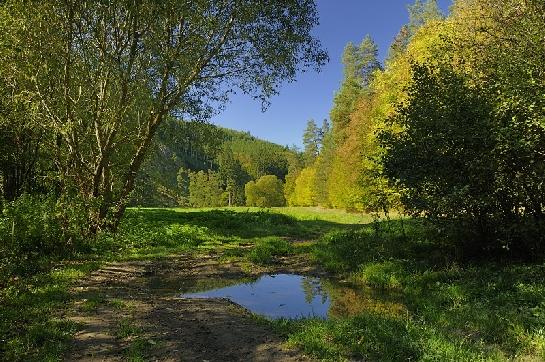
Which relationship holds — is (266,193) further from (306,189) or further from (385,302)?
(385,302)

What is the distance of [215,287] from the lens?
1452cm

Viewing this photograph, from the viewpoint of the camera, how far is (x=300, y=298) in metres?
13.4

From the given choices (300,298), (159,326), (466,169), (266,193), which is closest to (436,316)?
(300,298)

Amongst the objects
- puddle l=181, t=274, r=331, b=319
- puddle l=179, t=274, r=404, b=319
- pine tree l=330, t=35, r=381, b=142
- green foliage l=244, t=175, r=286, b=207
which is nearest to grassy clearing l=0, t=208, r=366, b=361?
puddle l=181, t=274, r=331, b=319

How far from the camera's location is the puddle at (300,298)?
11820 millimetres

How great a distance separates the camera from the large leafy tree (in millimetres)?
16562

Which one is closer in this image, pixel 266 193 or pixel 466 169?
pixel 466 169

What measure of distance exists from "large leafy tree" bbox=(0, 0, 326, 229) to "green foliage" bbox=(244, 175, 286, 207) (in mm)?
98371

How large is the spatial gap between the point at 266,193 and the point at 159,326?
367ft

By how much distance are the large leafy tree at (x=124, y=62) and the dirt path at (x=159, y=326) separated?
5.67 metres

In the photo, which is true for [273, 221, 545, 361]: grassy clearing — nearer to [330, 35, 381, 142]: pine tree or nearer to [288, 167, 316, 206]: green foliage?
[330, 35, 381, 142]: pine tree

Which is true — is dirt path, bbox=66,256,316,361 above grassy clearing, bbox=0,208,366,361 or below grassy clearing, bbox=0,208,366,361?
below

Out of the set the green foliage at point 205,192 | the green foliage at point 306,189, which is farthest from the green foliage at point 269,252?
the green foliage at point 205,192

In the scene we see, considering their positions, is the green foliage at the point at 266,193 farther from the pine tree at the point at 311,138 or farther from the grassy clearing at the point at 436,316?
the grassy clearing at the point at 436,316
